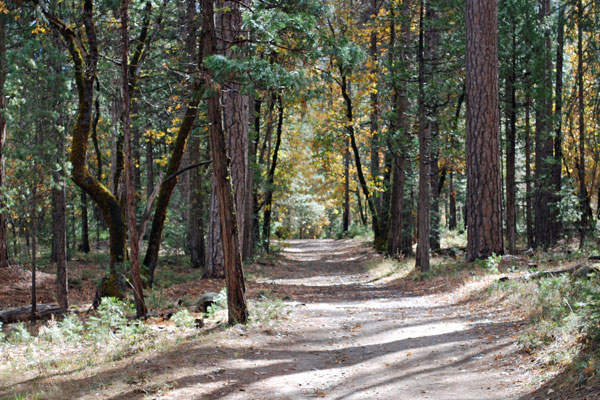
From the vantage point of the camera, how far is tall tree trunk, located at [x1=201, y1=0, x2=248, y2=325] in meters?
7.92

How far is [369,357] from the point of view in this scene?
22.6 feet

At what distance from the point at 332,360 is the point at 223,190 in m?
2.99

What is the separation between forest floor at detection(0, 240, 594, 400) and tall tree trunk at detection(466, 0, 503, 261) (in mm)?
2155

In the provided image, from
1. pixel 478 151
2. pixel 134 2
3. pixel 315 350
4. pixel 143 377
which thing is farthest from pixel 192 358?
pixel 478 151

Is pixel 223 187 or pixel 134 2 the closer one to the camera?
pixel 223 187

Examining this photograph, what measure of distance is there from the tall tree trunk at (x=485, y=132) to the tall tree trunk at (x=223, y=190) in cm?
691

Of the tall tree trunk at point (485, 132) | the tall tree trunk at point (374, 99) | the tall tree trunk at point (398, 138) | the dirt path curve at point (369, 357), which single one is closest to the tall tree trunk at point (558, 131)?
the tall tree trunk at point (398, 138)

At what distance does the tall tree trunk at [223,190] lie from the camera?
26.0ft

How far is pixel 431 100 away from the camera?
1510 centimetres

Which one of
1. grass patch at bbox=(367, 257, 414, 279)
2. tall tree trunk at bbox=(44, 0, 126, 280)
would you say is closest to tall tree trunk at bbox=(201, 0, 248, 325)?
tall tree trunk at bbox=(44, 0, 126, 280)

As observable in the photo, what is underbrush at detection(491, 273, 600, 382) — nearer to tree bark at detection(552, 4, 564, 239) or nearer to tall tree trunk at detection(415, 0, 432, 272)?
tall tree trunk at detection(415, 0, 432, 272)

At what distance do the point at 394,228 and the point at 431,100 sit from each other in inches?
238

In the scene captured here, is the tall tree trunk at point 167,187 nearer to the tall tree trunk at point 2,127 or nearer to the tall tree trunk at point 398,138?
the tall tree trunk at point 2,127

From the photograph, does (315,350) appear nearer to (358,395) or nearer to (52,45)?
(358,395)
